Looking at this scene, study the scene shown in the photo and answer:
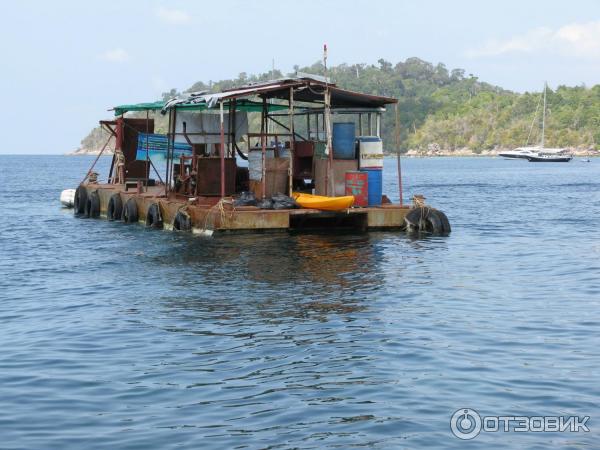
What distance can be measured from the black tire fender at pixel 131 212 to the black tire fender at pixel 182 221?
4.79 meters

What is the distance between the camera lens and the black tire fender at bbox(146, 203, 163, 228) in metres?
28.9

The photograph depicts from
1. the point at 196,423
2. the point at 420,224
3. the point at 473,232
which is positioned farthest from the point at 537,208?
the point at 196,423

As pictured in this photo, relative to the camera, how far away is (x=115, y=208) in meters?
33.1

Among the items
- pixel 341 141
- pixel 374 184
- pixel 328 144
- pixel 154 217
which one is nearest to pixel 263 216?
pixel 328 144

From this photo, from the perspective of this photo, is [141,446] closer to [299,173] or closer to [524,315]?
[524,315]

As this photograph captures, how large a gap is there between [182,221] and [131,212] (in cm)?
543

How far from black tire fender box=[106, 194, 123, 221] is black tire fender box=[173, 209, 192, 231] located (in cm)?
673

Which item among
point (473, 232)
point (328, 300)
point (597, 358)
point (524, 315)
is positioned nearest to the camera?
point (597, 358)

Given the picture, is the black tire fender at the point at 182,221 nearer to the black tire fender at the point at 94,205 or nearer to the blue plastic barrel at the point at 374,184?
the blue plastic barrel at the point at 374,184

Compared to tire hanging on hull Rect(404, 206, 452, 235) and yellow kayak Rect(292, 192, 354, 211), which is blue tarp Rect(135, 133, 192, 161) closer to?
yellow kayak Rect(292, 192, 354, 211)

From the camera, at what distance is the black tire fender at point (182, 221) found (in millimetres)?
26234

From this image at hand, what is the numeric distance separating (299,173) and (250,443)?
18.7m

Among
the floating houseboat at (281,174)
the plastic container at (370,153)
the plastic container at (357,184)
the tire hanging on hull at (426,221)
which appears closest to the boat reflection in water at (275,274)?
the floating houseboat at (281,174)

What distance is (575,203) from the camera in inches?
1816
